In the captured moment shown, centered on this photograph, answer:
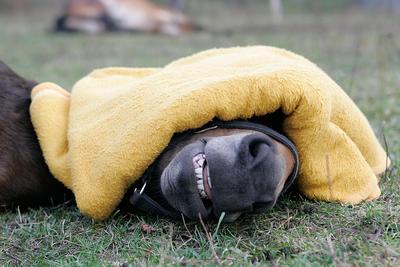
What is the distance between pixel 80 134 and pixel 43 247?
41 cm

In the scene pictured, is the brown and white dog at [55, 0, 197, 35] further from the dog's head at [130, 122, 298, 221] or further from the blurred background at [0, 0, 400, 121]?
the dog's head at [130, 122, 298, 221]

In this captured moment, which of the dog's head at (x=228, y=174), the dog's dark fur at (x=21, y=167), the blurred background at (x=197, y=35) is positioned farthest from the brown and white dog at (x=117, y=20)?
the dog's head at (x=228, y=174)

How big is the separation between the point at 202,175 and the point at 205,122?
0.25m

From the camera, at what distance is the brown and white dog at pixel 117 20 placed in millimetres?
10125

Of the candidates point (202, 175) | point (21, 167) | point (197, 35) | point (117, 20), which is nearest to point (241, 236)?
point (202, 175)

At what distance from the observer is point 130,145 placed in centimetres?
195

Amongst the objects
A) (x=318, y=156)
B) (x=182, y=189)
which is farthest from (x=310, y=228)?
(x=182, y=189)

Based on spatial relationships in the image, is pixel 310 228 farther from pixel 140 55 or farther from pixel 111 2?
pixel 111 2

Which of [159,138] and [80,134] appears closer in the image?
[159,138]

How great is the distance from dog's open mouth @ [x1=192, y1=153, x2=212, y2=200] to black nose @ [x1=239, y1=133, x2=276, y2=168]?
112 millimetres

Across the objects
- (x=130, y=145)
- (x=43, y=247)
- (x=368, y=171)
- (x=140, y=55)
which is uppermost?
(x=130, y=145)

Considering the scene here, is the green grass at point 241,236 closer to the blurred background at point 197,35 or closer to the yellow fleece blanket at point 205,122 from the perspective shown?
the yellow fleece blanket at point 205,122

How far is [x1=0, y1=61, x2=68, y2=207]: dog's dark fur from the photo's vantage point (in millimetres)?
2318

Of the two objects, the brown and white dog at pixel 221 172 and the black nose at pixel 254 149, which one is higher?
the black nose at pixel 254 149
